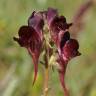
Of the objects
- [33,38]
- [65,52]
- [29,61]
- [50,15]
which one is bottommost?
[65,52]

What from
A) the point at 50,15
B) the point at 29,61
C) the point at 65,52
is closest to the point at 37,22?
the point at 50,15

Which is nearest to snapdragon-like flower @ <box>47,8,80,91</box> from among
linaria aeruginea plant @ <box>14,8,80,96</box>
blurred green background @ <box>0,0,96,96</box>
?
linaria aeruginea plant @ <box>14,8,80,96</box>

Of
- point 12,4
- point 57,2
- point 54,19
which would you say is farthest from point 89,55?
point 54,19

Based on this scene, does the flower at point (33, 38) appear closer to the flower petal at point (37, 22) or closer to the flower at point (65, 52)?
the flower petal at point (37, 22)

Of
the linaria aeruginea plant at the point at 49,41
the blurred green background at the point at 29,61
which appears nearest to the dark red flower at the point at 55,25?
the linaria aeruginea plant at the point at 49,41

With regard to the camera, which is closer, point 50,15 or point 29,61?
point 50,15

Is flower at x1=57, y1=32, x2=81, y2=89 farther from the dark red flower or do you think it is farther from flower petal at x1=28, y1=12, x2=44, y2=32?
flower petal at x1=28, y1=12, x2=44, y2=32

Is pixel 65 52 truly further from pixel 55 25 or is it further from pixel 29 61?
pixel 29 61
